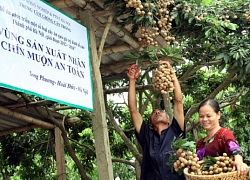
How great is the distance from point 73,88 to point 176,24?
4.74 feet

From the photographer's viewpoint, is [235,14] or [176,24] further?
[235,14]

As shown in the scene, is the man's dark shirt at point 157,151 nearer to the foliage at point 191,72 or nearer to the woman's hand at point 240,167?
the foliage at point 191,72

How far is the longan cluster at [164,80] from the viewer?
2.96 metres

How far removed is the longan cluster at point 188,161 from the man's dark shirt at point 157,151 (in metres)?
0.36

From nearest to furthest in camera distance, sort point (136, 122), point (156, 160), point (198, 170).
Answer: point (198, 170)
point (156, 160)
point (136, 122)

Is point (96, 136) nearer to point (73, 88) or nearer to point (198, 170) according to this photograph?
point (73, 88)

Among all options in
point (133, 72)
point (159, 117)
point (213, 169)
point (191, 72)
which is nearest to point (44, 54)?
point (133, 72)

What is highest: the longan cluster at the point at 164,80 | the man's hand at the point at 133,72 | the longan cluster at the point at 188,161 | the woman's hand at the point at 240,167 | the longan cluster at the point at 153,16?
the longan cluster at the point at 153,16

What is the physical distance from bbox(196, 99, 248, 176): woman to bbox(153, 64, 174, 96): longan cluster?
0.30m

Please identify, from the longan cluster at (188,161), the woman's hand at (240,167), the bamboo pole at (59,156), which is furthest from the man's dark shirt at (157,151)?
the bamboo pole at (59,156)

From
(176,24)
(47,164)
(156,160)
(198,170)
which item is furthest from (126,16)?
(47,164)

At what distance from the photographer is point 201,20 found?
391 centimetres

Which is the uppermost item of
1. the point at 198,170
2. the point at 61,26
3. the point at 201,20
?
the point at 201,20

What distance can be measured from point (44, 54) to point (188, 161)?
1.16 meters
